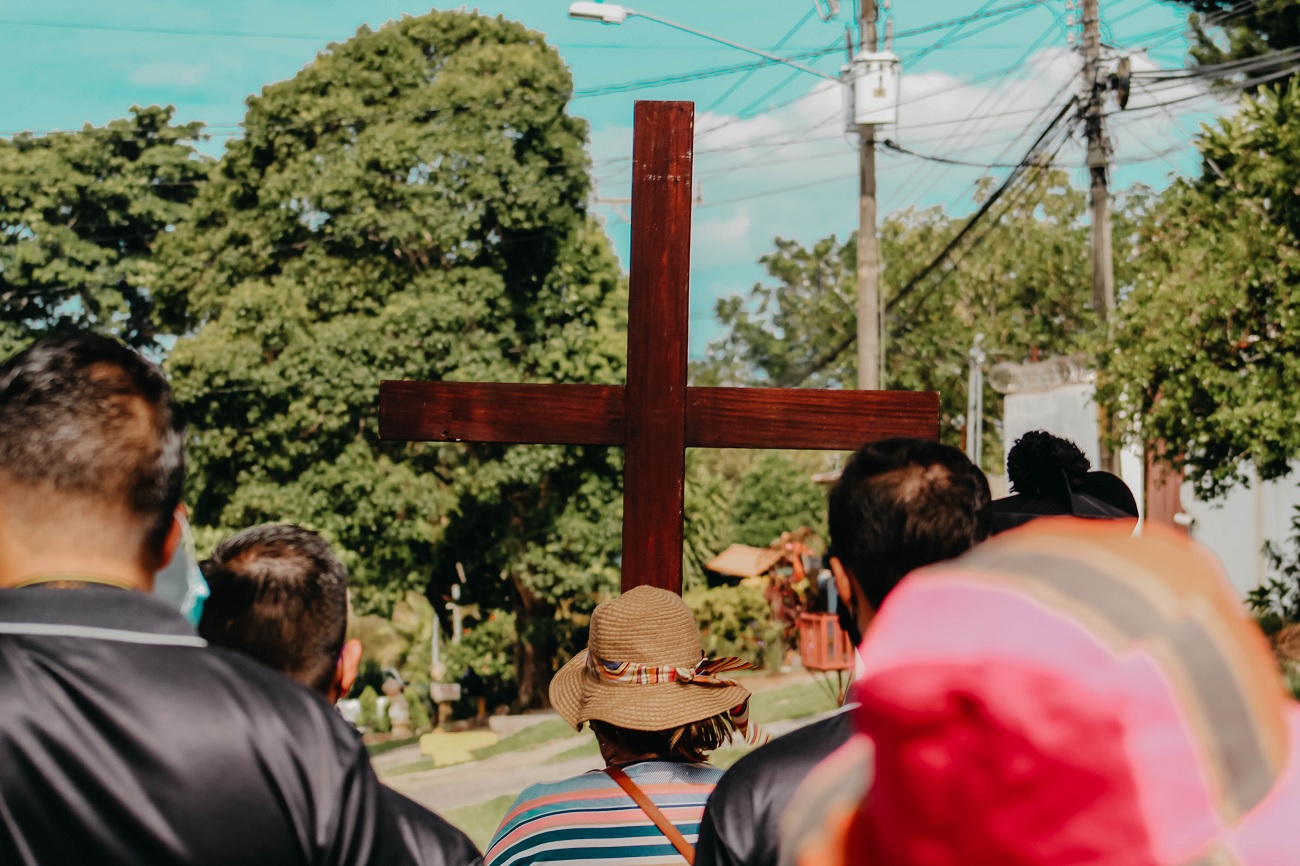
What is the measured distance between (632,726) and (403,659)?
21705 millimetres

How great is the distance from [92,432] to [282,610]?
59 centimetres

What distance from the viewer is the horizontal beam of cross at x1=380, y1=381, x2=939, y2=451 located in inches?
154

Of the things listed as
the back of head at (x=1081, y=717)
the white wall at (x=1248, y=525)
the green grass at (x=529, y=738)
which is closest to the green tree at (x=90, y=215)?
the green grass at (x=529, y=738)

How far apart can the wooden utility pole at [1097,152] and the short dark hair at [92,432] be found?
617 inches

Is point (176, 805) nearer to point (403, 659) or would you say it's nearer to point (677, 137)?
point (677, 137)

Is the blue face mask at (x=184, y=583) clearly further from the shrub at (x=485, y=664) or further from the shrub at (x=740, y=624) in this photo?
the shrub at (x=740, y=624)

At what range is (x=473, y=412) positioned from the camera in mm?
3967

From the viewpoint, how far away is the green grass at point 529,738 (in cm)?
1527

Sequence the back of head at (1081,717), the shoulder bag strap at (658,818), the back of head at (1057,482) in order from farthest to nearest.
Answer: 1. the back of head at (1057,482)
2. the shoulder bag strap at (658,818)
3. the back of head at (1081,717)

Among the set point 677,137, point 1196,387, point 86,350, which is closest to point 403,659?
point 1196,387

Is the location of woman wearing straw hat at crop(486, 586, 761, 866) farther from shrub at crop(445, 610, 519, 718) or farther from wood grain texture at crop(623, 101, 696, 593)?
shrub at crop(445, 610, 519, 718)

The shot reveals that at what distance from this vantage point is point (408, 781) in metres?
13.5

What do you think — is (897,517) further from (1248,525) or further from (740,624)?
(1248,525)

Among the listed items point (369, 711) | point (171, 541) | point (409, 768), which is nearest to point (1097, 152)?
point (409, 768)
